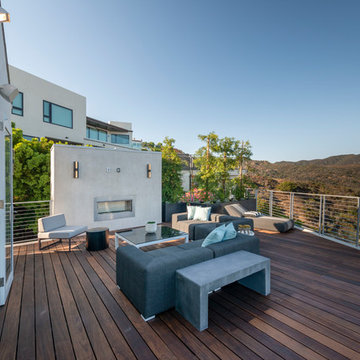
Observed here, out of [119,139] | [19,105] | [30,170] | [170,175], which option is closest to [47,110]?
[19,105]

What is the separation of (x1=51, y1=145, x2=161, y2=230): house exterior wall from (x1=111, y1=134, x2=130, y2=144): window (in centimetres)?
1348

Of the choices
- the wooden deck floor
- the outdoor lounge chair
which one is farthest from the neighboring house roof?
the wooden deck floor

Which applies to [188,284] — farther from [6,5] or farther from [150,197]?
[6,5]

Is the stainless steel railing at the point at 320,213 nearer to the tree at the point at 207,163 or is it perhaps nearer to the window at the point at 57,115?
the tree at the point at 207,163

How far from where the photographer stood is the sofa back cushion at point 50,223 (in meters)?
4.27

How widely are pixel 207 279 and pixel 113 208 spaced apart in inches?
192

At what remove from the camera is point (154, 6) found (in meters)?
5.92

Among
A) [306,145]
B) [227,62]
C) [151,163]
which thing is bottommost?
[151,163]

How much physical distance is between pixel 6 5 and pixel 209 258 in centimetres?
716

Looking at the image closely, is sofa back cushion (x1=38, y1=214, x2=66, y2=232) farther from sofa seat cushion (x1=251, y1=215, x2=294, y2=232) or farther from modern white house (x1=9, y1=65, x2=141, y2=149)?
modern white house (x1=9, y1=65, x2=141, y2=149)

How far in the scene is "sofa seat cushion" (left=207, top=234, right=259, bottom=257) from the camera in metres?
2.70

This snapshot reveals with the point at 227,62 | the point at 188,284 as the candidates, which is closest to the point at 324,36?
the point at 227,62

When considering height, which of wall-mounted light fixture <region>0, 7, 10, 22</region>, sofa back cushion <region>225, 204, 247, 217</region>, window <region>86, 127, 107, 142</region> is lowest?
sofa back cushion <region>225, 204, 247, 217</region>

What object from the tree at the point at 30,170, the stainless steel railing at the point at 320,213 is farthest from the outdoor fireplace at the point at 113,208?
the stainless steel railing at the point at 320,213
